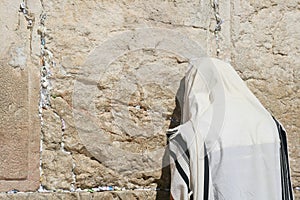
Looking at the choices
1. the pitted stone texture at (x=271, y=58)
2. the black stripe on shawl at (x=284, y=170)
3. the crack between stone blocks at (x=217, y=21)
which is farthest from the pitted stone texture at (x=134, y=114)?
the black stripe on shawl at (x=284, y=170)

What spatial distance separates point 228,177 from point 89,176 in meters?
0.57

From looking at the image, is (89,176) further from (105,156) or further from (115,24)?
(115,24)

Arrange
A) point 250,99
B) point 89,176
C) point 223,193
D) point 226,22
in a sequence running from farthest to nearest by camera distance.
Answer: point 226,22
point 89,176
point 250,99
point 223,193

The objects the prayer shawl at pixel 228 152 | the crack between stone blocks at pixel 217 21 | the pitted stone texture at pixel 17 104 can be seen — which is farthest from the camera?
the crack between stone blocks at pixel 217 21

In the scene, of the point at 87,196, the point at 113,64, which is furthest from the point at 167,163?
the point at 113,64

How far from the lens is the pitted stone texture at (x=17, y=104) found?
1946 mm

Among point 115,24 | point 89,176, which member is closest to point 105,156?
point 89,176

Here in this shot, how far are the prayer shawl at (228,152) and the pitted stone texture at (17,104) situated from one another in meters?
0.53

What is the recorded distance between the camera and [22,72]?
1988mm

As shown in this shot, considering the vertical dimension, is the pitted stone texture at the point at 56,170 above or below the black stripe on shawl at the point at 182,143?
below

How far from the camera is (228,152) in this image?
1748 mm

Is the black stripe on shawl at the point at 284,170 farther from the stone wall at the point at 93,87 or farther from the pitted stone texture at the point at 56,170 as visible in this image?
the pitted stone texture at the point at 56,170

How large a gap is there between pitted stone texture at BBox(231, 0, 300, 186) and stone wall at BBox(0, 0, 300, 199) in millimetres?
67

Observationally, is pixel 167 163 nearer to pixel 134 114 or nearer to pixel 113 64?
pixel 134 114
